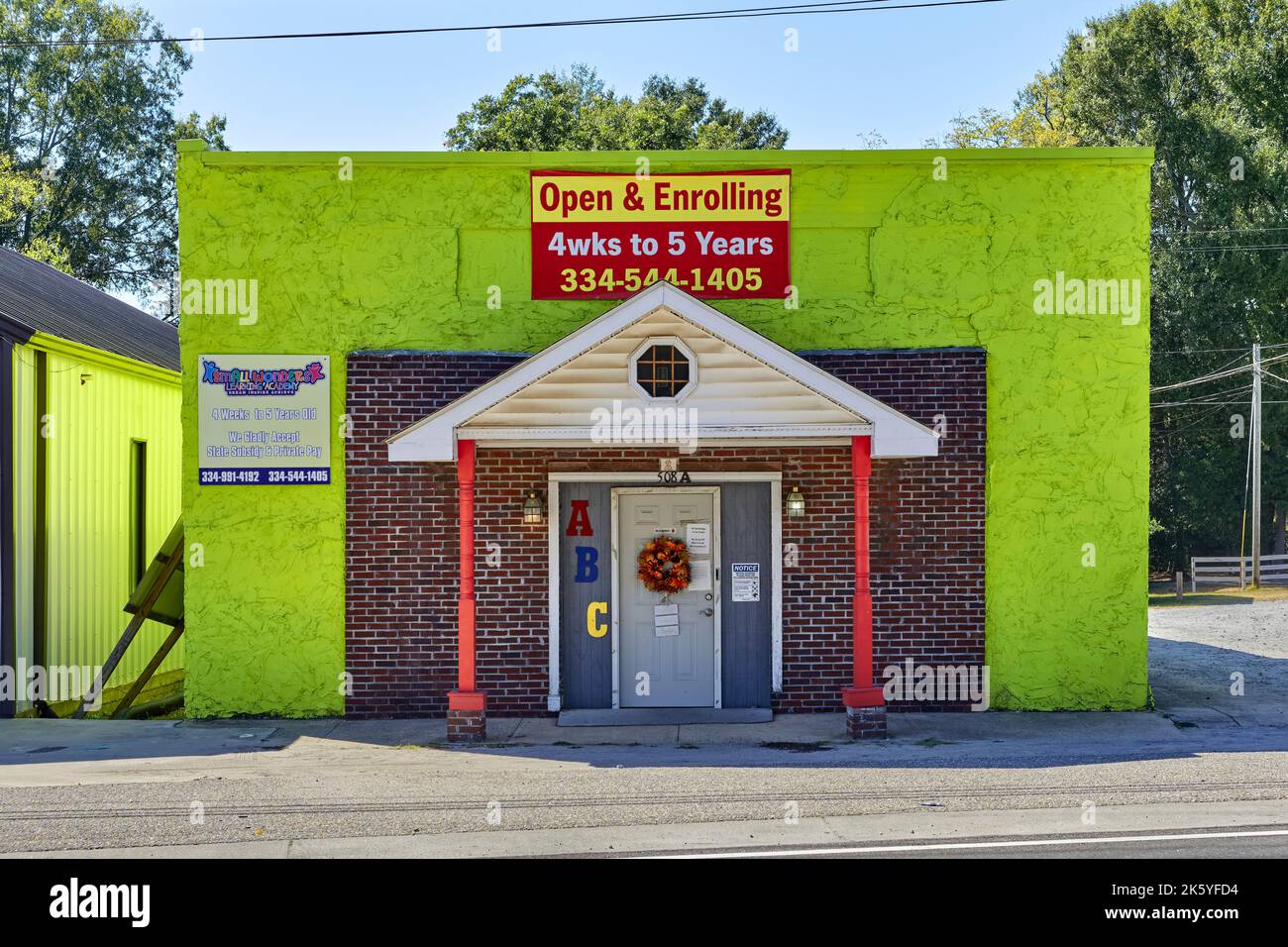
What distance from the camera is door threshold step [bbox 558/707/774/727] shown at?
12.4 meters

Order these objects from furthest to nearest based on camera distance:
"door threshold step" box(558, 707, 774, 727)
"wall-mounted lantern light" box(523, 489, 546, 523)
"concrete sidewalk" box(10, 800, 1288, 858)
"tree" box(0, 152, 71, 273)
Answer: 1. "tree" box(0, 152, 71, 273)
2. "wall-mounted lantern light" box(523, 489, 546, 523)
3. "door threshold step" box(558, 707, 774, 727)
4. "concrete sidewalk" box(10, 800, 1288, 858)

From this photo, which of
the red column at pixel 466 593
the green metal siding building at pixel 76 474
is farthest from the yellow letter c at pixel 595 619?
the green metal siding building at pixel 76 474

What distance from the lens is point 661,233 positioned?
42.5 ft

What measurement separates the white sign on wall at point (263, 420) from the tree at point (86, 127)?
97.4ft

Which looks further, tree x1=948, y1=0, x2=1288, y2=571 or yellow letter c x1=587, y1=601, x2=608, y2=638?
tree x1=948, y1=0, x2=1288, y2=571

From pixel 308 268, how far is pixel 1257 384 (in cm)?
3006

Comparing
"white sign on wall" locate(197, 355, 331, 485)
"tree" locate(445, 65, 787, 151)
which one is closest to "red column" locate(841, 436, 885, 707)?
"white sign on wall" locate(197, 355, 331, 485)

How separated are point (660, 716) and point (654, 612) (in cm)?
105

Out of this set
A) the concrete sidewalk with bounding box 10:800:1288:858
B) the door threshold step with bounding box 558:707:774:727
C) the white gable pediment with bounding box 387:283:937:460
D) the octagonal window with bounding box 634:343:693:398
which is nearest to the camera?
the concrete sidewalk with bounding box 10:800:1288:858

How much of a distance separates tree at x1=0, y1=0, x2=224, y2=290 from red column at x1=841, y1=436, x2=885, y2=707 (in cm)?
3382

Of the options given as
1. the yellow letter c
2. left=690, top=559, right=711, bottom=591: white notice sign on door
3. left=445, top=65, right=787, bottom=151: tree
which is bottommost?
the yellow letter c

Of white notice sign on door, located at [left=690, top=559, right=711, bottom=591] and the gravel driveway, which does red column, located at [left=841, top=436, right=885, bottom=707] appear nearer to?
white notice sign on door, located at [left=690, top=559, right=711, bottom=591]

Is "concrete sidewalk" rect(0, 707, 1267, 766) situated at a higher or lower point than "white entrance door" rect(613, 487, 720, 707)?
lower

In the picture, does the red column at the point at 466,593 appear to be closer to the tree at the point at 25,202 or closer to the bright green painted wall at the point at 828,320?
the bright green painted wall at the point at 828,320
